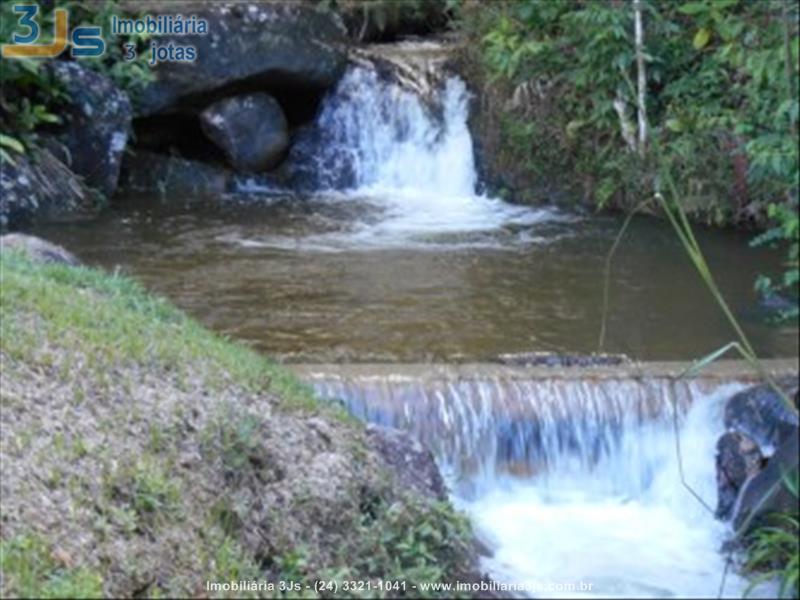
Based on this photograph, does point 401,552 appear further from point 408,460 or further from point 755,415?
point 755,415

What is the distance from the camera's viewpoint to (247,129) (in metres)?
13.2

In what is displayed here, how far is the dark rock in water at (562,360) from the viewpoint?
703 centimetres

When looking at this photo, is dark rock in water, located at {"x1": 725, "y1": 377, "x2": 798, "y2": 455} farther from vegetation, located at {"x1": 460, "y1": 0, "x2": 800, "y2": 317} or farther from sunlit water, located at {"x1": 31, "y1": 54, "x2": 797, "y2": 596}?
vegetation, located at {"x1": 460, "y1": 0, "x2": 800, "y2": 317}

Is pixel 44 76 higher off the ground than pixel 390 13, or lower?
lower

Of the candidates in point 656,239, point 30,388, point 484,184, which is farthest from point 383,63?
point 30,388

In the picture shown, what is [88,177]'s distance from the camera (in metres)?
12.0

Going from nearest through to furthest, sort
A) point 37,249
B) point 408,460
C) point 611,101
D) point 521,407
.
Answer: point 408,460 → point 521,407 → point 37,249 → point 611,101

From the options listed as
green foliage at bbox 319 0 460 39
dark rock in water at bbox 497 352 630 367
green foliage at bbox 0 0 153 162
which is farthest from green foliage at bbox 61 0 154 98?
dark rock in water at bbox 497 352 630 367

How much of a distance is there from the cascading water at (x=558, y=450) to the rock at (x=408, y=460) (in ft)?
1.18

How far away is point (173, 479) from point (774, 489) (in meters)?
2.41

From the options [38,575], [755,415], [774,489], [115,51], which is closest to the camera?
[774,489]

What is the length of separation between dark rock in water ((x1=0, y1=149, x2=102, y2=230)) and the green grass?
4.20 meters

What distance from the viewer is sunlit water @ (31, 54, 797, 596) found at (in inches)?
212

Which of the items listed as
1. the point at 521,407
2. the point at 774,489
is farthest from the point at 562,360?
the point at 774,489
